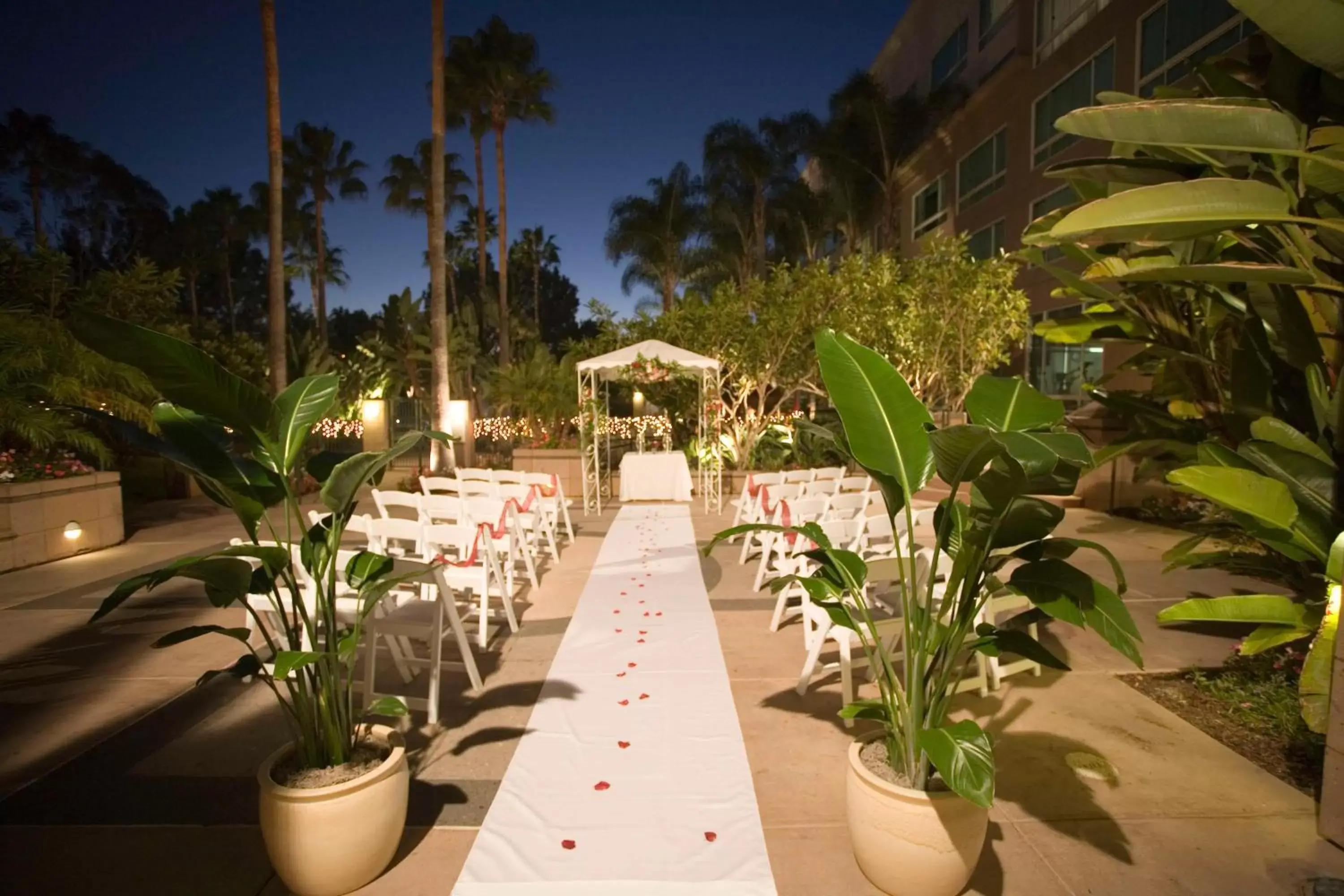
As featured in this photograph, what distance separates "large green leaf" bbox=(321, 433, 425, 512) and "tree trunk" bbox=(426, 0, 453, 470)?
38.8 ft

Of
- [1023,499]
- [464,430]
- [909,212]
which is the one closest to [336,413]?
[464,430]

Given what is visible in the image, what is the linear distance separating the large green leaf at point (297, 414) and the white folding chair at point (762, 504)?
4.75 m

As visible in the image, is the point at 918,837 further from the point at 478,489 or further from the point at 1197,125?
the point at 478,489

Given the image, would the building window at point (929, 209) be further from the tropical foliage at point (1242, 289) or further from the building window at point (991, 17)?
the tropical foliage at point (1242, 289)

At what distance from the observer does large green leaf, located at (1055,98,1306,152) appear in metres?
2.08

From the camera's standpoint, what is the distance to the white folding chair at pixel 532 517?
7164 mm

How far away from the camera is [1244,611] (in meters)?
3.03

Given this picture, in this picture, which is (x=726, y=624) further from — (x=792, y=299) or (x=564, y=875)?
(x=792, y=299)

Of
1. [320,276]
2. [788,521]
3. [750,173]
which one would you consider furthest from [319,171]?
[788,521]

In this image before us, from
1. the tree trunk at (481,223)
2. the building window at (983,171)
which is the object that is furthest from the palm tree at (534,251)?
the building window at (983,171)

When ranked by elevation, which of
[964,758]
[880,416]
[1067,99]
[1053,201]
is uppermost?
[1067,99]

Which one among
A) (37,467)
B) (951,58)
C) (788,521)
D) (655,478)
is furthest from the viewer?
(951,58)

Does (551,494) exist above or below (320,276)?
below

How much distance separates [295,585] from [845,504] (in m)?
4.58
